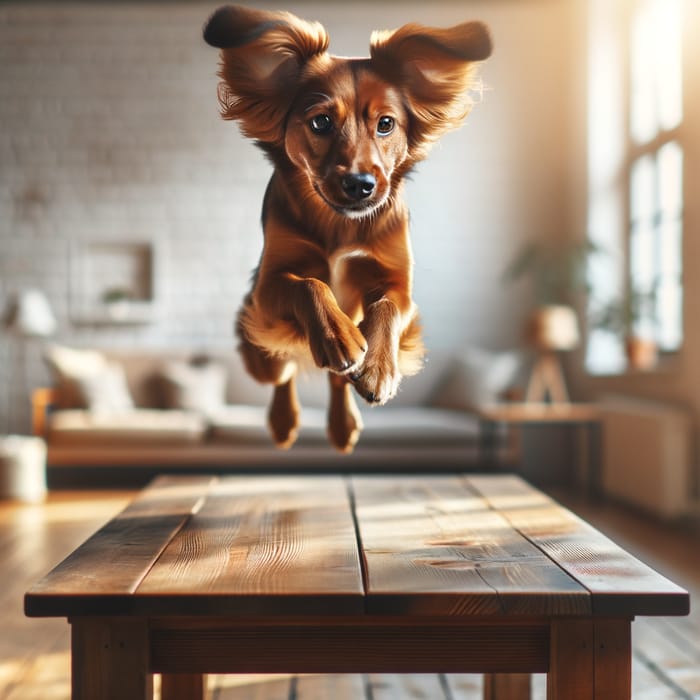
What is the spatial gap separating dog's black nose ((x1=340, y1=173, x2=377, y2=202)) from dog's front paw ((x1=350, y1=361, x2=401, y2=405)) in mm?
208

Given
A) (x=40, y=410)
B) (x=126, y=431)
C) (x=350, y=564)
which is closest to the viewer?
(x=350, y=564)

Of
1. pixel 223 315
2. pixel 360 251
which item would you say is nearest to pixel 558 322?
pixel 223 315

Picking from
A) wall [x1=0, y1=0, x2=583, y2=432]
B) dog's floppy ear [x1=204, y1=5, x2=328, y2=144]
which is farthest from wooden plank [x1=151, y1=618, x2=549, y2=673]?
wall [x1=0, y1=0, x2=583, y2=432]

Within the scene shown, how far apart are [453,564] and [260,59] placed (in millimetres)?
674

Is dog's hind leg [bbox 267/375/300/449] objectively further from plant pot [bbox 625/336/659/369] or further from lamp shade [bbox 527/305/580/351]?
lamp shade [bbox 527/305/580/351]

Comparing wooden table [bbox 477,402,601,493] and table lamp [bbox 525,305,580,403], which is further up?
table lamp [bbox 525,305,580,403]

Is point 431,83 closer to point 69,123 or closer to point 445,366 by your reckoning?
point 445,366

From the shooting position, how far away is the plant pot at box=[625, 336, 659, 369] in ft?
15.6

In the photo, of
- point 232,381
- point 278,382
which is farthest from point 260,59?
point 232,381

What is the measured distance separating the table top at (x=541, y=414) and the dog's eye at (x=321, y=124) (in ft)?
13.5

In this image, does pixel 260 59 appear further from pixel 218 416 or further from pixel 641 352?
pixel 218 416

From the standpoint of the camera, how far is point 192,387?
5.67 m

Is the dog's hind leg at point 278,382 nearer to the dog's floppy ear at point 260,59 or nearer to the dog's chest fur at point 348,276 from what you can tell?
the dog's chest fur at point 348,276

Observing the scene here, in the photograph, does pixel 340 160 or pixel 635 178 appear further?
pixel 635 178
